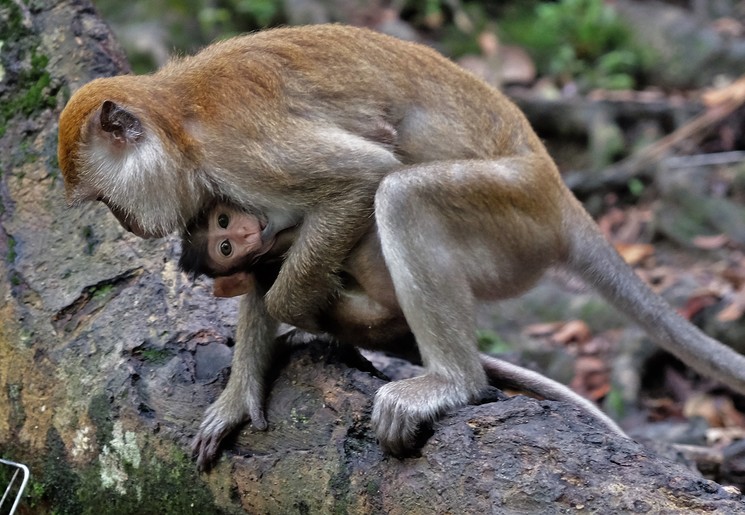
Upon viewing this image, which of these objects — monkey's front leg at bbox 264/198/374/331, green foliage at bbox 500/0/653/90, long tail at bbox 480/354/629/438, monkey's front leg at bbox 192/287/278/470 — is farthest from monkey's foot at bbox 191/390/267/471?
green foliage at bbox 500/0/653/90

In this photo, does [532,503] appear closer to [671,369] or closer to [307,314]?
[307,314]

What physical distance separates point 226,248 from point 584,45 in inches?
349

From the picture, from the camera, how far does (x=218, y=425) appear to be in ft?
12.2

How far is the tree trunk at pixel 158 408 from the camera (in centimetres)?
289

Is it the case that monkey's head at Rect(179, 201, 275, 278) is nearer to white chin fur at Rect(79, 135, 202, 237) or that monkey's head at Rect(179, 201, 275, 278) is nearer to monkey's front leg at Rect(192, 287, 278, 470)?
white chin fur at Rect(79, 135, 202, 237)

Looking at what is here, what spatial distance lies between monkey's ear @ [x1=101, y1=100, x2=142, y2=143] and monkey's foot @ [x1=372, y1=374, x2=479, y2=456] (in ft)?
5.20

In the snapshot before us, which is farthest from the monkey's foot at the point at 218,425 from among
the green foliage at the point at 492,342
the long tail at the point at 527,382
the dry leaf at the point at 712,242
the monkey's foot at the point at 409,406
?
the dry leaf at the point at 712,242

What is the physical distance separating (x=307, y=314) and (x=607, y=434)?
4.93 feet

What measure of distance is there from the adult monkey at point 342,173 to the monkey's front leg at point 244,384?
0.01m

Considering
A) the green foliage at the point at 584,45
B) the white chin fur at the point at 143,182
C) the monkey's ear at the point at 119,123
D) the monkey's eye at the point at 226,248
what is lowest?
the green foliage at the point at 584,45

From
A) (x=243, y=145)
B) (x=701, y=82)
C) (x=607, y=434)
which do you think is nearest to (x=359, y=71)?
(x=243, y=145)

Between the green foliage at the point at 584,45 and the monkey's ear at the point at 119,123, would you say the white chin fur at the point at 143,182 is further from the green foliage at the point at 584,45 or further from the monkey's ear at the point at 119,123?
the green foliage at the point at 584,45

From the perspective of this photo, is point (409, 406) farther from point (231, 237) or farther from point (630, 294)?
point (630, 294)

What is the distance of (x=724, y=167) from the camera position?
29.6ft
